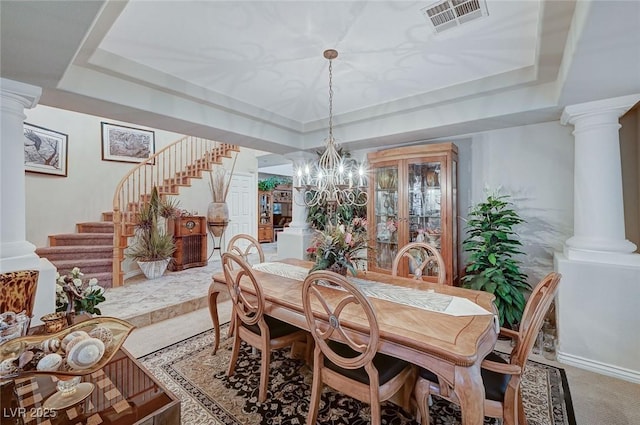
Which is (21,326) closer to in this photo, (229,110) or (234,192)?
(229,110)

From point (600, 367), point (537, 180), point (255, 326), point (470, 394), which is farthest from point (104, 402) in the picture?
point (537, 180)

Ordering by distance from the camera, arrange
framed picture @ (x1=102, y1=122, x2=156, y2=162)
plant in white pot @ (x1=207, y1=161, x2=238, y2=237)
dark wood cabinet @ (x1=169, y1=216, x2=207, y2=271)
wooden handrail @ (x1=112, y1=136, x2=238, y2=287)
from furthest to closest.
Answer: plant in white pot @ (x1=207, y1=161, x2=238, y2=237), dark wood cabinet @ (x1=169, y1=216, x2=207, y2=271), framed picture @ (x1=102, y1=122, x2=156, y2=162), wooden handrail @ (x1=112, y1=136, x2=238, y2=287)

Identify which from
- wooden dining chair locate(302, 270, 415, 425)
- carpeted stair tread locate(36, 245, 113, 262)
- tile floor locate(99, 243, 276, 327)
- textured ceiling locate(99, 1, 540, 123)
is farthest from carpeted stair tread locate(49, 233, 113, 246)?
wooden dining chair locate(302, 270, 415, 425)

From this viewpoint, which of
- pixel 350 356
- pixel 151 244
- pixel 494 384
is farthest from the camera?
pixel 151 244

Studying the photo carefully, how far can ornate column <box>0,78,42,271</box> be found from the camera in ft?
6.56

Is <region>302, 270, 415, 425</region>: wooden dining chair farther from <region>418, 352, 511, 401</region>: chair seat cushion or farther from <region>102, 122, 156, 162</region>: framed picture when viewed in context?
<region>102, 122, 156, 162</region>: framed picture

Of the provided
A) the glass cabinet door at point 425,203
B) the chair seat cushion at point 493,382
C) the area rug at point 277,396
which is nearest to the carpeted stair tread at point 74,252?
the area rug at point 277,396

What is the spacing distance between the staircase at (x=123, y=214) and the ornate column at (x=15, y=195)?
2371mm

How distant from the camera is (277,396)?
6.44 ft

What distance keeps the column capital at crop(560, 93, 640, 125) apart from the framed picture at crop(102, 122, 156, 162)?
255 inches

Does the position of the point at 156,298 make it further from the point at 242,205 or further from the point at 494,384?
the point at 494,384

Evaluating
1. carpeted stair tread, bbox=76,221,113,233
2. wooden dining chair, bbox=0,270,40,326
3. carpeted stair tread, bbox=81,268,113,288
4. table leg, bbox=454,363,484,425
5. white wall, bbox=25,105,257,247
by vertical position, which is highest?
white wall, bbox=25,105,257,247

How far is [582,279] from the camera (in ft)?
7.73

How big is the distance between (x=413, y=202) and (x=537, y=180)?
1.30 metres
